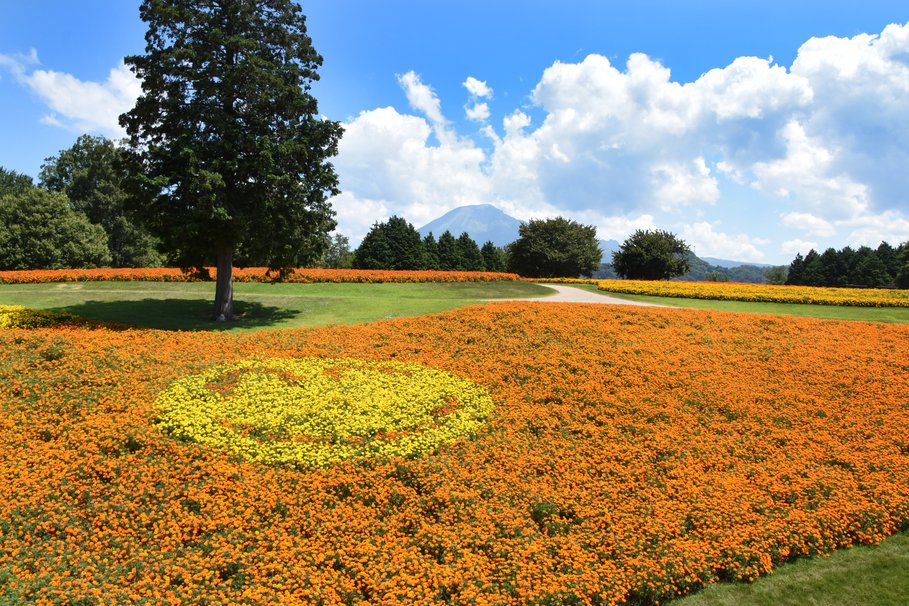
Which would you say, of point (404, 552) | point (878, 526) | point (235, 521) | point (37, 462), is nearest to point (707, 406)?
point (878, 526)

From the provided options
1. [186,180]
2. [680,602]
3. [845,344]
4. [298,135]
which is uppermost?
[298,135]

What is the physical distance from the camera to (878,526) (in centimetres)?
704

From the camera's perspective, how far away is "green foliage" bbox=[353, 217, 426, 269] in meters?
56.2

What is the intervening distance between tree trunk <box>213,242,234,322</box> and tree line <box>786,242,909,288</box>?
263 feet

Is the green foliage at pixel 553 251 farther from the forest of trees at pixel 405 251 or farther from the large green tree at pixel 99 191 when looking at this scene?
the large green tree at pixel 99 191

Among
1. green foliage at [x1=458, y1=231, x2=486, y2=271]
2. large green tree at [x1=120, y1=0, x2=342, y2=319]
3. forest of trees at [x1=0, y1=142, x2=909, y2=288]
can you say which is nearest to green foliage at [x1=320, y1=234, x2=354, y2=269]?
forest of trees at [x1=0, y1=142, x2=909, y2=288]

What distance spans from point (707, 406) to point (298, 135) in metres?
16.4

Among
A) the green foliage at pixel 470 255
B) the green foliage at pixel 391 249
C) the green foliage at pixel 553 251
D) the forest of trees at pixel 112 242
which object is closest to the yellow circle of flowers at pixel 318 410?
the forest of trees at pixel 112 242

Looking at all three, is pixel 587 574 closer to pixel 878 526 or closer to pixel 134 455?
pixel 878 526

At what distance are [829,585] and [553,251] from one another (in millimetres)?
52842

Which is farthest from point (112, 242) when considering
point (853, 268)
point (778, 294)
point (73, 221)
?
point (853, 268)

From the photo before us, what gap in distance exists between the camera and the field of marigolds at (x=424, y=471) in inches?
224

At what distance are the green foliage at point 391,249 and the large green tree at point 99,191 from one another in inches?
887

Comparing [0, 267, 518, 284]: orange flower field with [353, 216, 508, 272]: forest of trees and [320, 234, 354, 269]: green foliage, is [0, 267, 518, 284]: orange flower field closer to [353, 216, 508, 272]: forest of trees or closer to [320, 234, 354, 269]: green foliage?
[353, 216, 508, 272]: forest of trees
